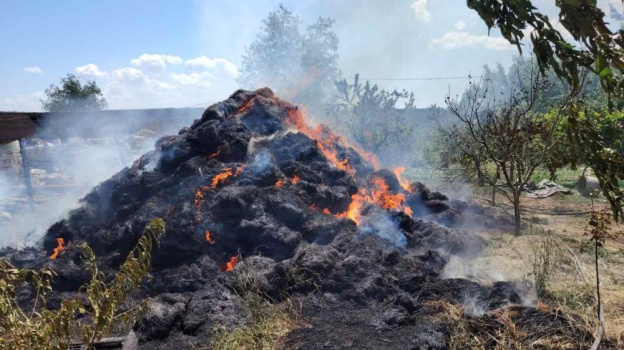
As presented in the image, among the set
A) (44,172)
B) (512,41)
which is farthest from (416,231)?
(44,172)

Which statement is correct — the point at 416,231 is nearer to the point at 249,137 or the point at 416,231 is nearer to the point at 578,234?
the point at 578,234

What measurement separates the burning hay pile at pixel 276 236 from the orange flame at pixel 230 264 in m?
0.02

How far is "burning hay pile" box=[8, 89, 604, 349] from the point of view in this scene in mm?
5809

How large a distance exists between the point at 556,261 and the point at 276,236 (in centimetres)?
476

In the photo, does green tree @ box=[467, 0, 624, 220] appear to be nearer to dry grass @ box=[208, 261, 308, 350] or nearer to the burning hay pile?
the burning hay pile

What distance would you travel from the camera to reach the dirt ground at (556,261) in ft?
19.3

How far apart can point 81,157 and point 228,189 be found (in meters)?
14.4

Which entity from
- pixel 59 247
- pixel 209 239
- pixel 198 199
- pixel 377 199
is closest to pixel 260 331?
pixel 209 239

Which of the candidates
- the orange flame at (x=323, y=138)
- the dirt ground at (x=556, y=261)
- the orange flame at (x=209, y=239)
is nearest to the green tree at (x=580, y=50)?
the dirt ground at (x=556, y=261)

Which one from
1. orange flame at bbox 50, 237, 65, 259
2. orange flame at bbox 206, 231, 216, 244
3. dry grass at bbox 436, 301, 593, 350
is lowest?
dry grass at bbox 436, 301, 593, 350

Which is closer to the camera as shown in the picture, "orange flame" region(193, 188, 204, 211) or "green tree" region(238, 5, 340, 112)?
"orange flame" region(193, 188, 204, 211)

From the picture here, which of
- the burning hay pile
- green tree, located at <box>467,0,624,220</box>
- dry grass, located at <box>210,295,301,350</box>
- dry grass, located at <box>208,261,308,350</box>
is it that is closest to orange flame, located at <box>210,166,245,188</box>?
the burning hay pile

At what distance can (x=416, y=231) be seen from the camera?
9.72 m

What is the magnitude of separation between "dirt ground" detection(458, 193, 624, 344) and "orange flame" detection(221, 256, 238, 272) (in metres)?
3.81
